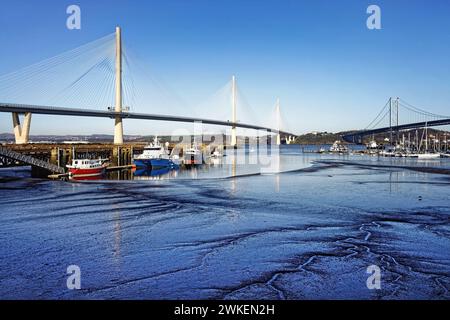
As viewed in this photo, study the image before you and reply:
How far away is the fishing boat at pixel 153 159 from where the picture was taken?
49.2 meters

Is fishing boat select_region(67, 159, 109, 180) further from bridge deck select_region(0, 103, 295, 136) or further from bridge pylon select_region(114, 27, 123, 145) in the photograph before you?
bridge pylon select_region(114, 27, 123, 145)

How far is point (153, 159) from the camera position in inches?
1955

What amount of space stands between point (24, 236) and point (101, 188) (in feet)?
47.8

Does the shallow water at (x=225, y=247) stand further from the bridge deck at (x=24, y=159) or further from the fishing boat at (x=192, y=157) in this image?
the fishing boat at (x=192, y=157)

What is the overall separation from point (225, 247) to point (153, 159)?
3917 centimetres

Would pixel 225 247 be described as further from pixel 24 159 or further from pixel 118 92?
pixel 118 92

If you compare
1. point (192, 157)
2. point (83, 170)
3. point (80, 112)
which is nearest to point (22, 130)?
point (80, 112)

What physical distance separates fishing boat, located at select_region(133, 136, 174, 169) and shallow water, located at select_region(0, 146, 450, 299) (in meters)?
27.2

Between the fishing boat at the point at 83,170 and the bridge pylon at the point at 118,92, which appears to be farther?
the bridge pylon at the point at 118,92

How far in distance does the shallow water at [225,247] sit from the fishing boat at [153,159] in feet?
89.1

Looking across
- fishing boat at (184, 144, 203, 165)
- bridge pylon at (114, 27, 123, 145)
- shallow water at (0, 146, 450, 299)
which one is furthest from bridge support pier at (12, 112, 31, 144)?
shallow water at (0, 146, 450, 299)

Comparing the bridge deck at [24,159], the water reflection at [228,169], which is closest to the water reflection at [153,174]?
the water reflection at [228,169]

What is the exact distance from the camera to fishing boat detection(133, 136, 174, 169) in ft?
161

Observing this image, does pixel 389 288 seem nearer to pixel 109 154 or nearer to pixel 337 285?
pixel 337 285
